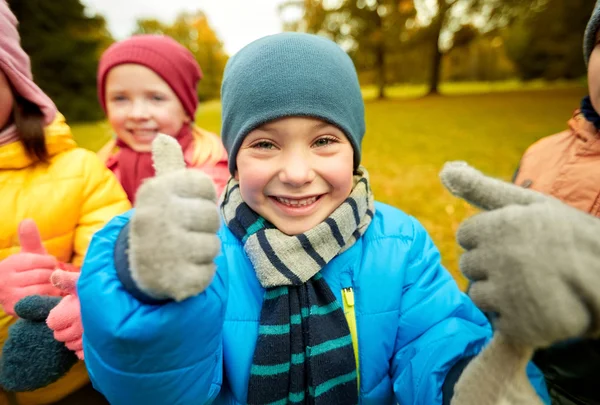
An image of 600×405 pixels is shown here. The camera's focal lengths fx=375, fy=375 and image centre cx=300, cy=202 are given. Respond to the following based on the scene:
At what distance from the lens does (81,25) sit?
49.0 feet

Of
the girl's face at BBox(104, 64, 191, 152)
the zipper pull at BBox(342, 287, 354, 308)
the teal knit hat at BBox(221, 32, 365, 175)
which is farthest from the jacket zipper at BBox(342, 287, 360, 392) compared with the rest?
the girl's face at BBox(104, 64, 191, 152)

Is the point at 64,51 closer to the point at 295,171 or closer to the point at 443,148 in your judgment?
the point at 443,148

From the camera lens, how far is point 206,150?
7.23 feet

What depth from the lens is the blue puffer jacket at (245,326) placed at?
83 centimetres

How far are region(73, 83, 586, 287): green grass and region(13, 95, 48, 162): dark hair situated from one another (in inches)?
56.4

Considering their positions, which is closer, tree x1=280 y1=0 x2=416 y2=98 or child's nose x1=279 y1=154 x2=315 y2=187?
child's nose x1=279 y1=154 x2=315 y2=187

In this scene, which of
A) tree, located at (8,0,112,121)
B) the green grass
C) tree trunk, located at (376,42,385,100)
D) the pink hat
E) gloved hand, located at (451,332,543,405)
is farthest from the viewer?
tree trunk, located at (376,42,385,100)

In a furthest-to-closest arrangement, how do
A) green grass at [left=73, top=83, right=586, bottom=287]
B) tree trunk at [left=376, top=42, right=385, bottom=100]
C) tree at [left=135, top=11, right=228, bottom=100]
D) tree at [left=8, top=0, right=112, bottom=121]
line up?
tree at [left=135, top=11, right=228, bottom=100], tree trunk at [left=376, top=42, right=385, bottom=100], tree at [left=8, top=0, right=112, bottom=121], green grass at [left=73, top=83, right=586, bottom=287]

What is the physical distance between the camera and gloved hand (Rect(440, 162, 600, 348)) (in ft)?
2.10

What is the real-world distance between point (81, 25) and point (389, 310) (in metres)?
18.0

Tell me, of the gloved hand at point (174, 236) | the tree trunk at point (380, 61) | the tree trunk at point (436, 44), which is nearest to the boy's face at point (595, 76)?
the gloved hand at point (174, 236)

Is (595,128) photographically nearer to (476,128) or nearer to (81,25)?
(476,128)

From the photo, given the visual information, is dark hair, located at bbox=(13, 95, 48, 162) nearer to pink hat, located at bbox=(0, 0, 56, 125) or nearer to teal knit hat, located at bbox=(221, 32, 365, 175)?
pink hat, located at bbox=(0, 0, 56, 125)

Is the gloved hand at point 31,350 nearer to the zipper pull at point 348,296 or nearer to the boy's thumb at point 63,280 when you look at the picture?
the boy's thumb at point 63,280
